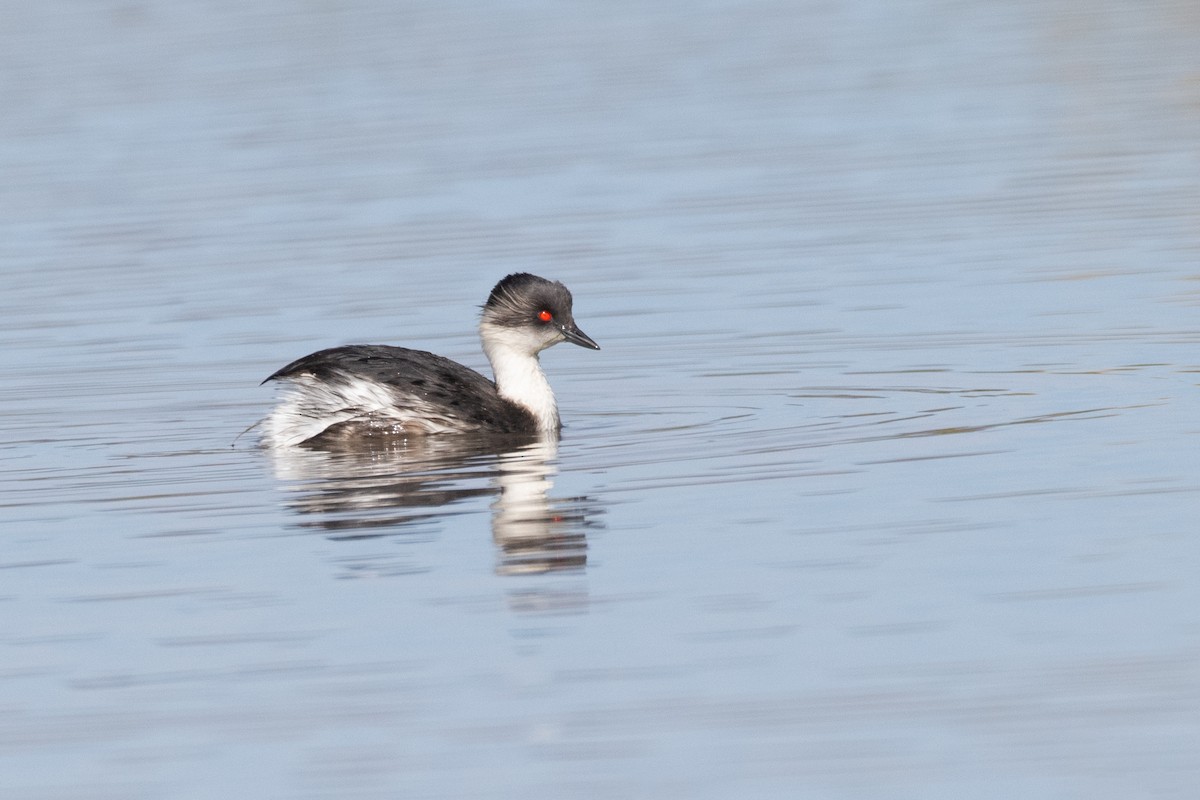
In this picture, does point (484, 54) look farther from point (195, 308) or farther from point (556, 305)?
point (556, 305)

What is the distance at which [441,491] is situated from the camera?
10.7 m

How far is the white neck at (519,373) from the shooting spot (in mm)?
12422

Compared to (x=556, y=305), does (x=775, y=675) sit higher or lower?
lower

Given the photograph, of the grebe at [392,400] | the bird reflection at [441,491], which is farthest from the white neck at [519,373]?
the bird reflection at [441,491]

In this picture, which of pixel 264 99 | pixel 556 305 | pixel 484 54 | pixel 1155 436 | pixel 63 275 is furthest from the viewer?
pixel 484 54

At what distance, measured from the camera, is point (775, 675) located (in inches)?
293

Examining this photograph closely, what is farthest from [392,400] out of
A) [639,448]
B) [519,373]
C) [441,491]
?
[441,491]

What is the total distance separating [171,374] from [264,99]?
12.7 m

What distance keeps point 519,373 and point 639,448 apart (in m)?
1.41

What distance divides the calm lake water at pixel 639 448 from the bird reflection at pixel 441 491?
35 millimetres

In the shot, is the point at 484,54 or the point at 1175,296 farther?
the point at 484,54

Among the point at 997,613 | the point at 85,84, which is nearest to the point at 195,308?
the point at 997,613

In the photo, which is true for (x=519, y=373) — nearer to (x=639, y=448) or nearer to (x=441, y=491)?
(x=639, y=448)

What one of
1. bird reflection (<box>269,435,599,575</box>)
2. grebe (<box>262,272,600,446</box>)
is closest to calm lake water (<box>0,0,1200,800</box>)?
bird reflection (<box>269,435,599,575</box>)
